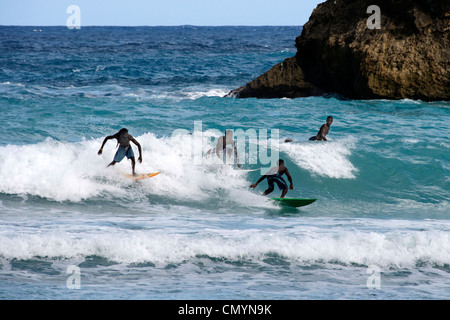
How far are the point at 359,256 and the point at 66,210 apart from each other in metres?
6.03

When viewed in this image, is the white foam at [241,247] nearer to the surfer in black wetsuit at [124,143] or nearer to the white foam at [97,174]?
the white foam at [97,174]

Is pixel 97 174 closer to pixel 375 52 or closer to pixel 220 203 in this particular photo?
pixel 220 203

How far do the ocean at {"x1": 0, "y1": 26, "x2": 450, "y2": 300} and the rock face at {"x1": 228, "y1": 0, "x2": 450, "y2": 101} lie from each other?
2.21 feet

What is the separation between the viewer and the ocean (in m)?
7.27

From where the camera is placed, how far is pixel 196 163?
540 inches

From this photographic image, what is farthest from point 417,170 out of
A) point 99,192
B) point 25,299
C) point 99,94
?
point 99,94

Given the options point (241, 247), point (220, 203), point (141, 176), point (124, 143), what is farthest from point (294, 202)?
point (124, 143)

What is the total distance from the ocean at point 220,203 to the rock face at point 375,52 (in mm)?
672

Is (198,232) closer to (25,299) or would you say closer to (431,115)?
(25,299)

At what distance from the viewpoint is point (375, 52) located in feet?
59.5

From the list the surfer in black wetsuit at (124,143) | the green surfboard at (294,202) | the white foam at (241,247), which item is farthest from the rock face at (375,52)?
the white foam at (241,247)

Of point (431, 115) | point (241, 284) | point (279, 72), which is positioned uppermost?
point (279, 72)

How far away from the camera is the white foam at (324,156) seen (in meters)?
13.8

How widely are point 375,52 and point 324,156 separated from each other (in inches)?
228
